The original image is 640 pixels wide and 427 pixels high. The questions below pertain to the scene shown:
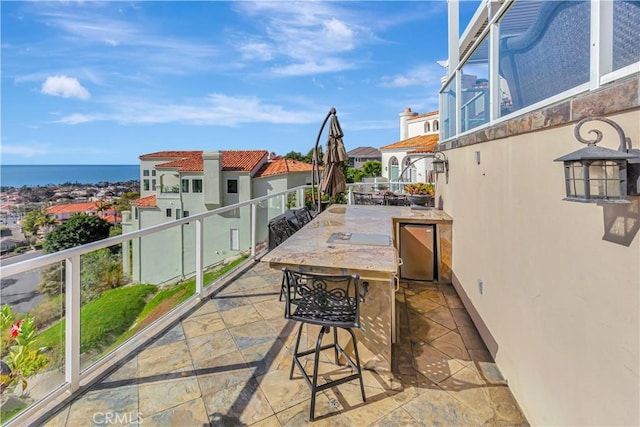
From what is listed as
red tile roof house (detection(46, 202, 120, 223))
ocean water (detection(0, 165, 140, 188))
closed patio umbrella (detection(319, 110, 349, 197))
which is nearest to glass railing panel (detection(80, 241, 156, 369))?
closed patio umbrella (detection(319, 110, 349, 197))

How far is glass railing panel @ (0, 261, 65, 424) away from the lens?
193cm

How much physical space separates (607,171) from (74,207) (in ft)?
85.8

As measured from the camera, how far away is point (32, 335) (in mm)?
2053

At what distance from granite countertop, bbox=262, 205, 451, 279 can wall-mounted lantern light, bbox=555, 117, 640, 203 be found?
1131 millimetres

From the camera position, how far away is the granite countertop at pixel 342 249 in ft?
7.13

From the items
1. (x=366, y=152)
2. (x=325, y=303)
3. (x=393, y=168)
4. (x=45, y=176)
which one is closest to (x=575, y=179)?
(x=325, y=303)

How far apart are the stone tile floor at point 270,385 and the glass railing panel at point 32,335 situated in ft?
0.78

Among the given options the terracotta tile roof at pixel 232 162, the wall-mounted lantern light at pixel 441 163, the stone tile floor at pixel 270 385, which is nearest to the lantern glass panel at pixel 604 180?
the stone tile floor at pixel 270 385

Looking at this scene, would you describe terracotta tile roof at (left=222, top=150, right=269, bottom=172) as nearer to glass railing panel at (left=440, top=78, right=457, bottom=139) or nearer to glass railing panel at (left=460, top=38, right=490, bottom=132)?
glass railing panel at (left=440, top=78, right=457, bottom=139)

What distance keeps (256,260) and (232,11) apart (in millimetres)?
9331

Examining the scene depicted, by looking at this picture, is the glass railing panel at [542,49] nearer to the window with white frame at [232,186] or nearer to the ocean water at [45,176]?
the ocean water at [45,176]

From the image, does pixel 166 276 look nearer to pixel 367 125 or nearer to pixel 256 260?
pixel 256 260

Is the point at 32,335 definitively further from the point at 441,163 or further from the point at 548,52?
the point at 441,163

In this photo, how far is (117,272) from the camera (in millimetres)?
2932
